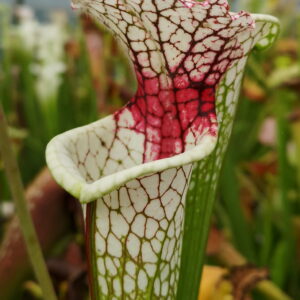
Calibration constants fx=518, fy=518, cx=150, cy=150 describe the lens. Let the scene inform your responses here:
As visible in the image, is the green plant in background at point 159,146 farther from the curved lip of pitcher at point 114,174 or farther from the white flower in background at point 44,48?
the white flower in background at point 44,48

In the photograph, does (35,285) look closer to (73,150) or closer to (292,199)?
(73,150)

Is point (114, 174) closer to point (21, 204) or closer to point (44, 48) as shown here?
point (21, 204)

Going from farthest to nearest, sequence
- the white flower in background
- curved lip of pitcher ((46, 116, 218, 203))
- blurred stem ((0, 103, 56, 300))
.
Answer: the white flower in background
blurred stem ((0, 103, 56, 300))
curved lip of pitcher ((46, 116, 218, 203))

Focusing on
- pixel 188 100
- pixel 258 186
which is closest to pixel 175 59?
pixel 188 100

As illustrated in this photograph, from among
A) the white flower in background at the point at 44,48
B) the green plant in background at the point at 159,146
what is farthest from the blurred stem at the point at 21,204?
the white flower in background at the point at 44,48

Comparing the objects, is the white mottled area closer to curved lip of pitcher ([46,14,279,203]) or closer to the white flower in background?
curved lip of pitcher ([46,14,279,203])

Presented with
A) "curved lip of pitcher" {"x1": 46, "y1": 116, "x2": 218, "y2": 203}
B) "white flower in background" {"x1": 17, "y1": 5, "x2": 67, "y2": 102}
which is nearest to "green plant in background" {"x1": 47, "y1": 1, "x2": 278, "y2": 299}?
"curved lip of pitcher" {"x1": 46, "y1": 116, "x2": 218, "y2": 203}
